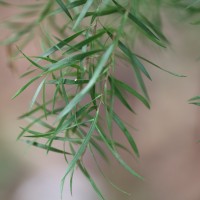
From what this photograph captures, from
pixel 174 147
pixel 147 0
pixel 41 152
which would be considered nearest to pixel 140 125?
pixel 174 147

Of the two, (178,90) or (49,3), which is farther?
(178,90)

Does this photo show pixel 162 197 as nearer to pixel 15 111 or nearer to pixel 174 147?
pixel 174 147

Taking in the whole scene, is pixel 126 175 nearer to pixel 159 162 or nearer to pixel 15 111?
pixel 159 162

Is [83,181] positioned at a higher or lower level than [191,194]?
higher

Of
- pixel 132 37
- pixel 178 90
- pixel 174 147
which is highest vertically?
pixel 132 37

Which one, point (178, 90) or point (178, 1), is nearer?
point (178, 1)

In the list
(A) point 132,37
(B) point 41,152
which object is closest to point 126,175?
(B) point 41,152
